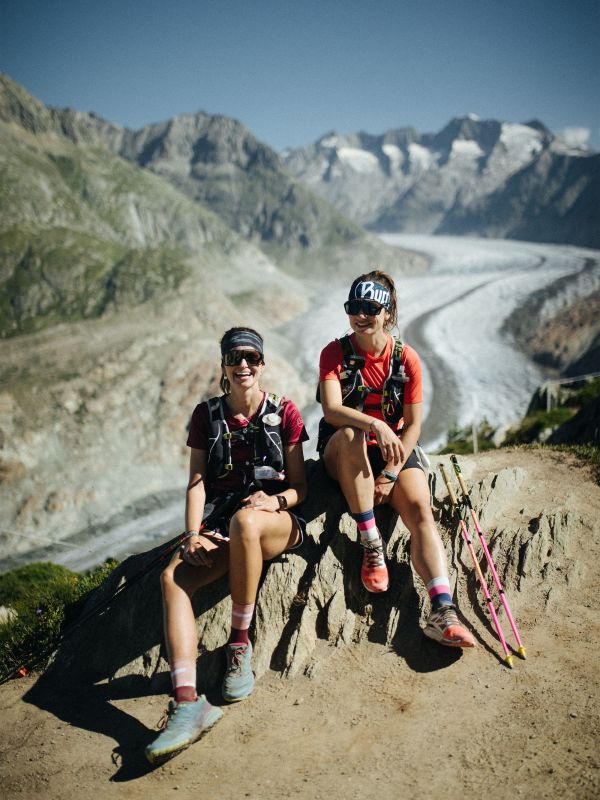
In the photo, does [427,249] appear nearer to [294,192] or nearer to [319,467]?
[294,192]

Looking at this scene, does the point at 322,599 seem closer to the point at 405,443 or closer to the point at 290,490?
the point at 290,490

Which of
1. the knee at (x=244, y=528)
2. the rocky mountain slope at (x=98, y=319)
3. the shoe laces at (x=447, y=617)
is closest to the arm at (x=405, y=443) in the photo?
the shoe laces at (x=447, y=617)

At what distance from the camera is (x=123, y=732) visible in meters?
4.81

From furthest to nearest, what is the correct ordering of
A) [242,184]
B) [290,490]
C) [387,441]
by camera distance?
[242,184] → [290,490] → [387,441]

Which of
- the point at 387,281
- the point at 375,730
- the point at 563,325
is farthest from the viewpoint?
the point at 563,325

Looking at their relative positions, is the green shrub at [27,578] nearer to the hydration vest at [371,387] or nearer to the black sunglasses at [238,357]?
the black sunglasses at [238,357]

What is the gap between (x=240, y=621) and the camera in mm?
4914

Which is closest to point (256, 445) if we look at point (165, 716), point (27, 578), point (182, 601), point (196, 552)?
point (196, 552)

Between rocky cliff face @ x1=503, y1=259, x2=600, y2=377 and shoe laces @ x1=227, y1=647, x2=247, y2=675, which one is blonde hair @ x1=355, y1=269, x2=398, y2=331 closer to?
shoe laces @ x1=227, y1=647, x2=247, y2=675

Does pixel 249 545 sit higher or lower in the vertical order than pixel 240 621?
higher

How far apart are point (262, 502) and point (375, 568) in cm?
141

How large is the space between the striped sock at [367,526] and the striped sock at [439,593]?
2.26 ft

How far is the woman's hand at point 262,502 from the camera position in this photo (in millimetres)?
4930

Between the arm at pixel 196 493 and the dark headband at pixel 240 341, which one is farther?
the dark headband at pixel 240 341
